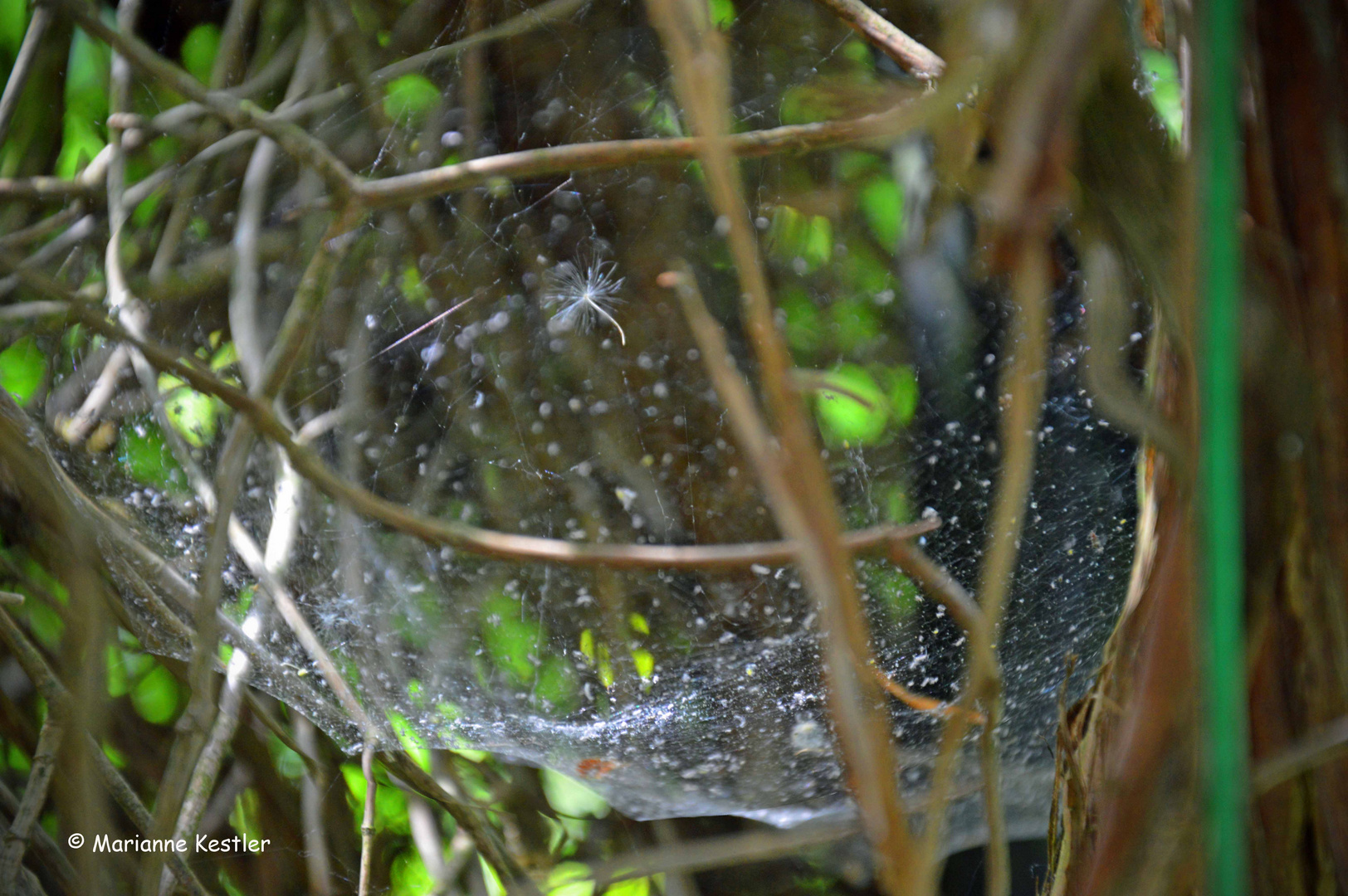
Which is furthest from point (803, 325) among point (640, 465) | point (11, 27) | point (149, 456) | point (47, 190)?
point (11, 27)

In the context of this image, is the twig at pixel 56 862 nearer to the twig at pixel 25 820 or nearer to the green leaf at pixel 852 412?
the twig at pixel 25 820

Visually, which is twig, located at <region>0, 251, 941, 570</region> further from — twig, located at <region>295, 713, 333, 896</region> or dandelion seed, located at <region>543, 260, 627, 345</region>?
twig, located at <region>295, 713, 333, 896</region>

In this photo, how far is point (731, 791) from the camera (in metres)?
0.65

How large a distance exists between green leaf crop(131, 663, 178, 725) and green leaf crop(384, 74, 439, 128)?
0.54m

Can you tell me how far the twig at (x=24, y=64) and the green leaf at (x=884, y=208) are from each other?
63 centimetres

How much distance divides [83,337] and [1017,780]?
732mm

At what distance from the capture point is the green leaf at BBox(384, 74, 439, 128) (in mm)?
521

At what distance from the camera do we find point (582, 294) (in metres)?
0.52

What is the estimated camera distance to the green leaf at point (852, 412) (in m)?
0.48

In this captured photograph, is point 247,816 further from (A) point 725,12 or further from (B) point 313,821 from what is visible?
(A) point 725,12

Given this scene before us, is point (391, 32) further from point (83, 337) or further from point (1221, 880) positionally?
point (1221, 880)

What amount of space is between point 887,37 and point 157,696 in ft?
2.59

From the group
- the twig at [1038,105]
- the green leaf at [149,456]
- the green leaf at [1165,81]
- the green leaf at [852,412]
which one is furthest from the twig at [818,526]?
the green leaf at [149,456]

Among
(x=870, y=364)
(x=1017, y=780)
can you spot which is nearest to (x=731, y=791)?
(x=1017, y=780)
